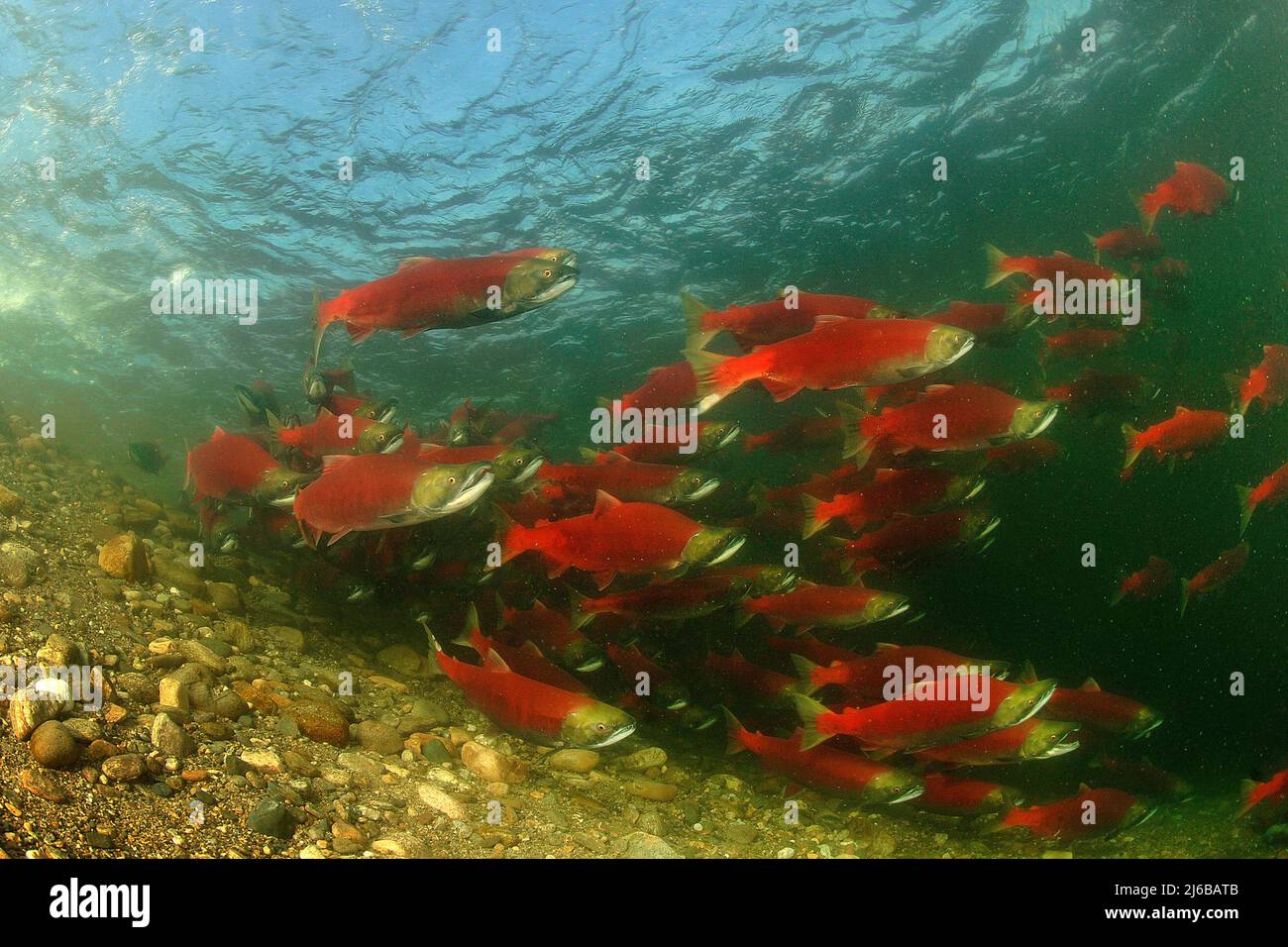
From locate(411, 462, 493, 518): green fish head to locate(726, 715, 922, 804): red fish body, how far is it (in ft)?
12.7

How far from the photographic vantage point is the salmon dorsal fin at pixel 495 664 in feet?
→ 15.0

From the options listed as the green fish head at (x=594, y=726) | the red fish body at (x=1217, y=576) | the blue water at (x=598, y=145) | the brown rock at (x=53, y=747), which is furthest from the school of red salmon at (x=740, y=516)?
the blue water at (x=598, y=145)

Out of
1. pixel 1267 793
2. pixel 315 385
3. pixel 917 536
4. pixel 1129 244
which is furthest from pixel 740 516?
pixel 1267 793

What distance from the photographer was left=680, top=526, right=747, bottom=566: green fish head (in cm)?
475

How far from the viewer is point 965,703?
15.0 feet

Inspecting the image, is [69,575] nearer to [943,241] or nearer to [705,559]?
[705,559]

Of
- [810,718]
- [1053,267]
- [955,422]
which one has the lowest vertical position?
[810,718]

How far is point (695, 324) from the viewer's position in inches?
222

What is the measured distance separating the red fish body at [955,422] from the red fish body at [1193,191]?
6.90 meters

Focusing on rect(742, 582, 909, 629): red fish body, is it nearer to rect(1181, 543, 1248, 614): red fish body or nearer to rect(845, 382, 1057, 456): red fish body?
rect(845, 382, 1057, 456): red fish body

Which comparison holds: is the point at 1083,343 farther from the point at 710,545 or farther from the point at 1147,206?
the point at 710,545

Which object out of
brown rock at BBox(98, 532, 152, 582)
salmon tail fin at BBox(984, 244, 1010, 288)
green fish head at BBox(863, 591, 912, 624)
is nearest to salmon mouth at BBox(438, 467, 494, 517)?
brown rock at BBox(98, 532, 152, 582)

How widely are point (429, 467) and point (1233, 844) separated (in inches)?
418

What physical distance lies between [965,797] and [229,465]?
7.96 meters
